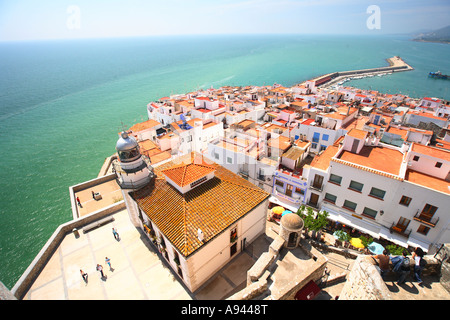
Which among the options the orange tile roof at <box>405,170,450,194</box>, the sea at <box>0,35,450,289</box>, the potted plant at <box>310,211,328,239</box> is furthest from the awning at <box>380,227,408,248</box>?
the sea at <box>0,35,450,289</box>

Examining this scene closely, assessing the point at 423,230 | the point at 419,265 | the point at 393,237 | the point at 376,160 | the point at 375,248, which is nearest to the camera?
the point at 419,265

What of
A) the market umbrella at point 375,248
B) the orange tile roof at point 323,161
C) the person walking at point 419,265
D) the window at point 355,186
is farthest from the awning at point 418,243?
the person walking at point 419,265

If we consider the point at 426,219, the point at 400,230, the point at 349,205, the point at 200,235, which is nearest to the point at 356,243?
the point at 349,205

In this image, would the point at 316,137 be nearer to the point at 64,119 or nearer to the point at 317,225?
the point at 317,225

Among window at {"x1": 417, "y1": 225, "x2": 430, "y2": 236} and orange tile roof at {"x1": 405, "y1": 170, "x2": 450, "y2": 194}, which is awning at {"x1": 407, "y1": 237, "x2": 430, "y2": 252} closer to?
window at {"x1": 417, "y1": 225, "x2": 430, "y2": 236}

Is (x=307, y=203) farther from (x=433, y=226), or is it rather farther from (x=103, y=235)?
(x=103, y=235)
